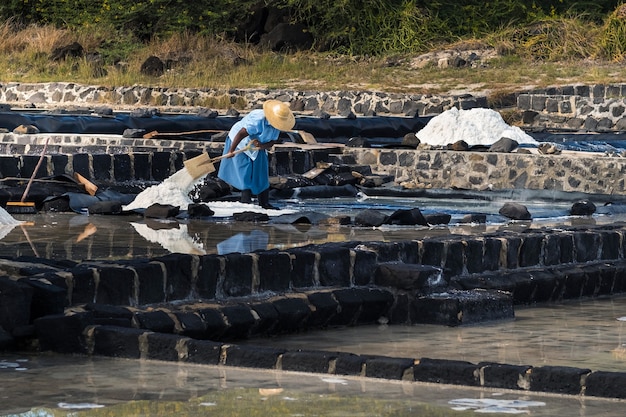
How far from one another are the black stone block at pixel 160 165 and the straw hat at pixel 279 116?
2.69 m

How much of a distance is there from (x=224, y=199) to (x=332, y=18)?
19685mm

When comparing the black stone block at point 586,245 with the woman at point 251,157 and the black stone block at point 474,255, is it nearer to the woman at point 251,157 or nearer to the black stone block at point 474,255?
the black stone block at point 474,255

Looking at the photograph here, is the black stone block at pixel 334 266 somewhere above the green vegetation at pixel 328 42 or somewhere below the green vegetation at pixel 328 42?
below

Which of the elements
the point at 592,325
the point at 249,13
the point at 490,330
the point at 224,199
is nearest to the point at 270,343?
the point at 490,330

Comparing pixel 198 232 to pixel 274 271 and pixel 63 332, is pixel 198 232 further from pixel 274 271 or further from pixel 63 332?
pixel 63 332

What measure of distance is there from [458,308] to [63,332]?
3128mm

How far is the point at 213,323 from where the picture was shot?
8773 mm

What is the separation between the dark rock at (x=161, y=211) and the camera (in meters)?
13.2

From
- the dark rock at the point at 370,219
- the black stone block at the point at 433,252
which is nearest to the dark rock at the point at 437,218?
the dark rock at the point at 370,219

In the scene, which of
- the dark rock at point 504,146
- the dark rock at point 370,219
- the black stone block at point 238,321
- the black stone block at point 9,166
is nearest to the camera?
the black stone block at point 238,321

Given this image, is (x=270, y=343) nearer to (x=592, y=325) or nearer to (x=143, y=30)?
(x=592, y=325)

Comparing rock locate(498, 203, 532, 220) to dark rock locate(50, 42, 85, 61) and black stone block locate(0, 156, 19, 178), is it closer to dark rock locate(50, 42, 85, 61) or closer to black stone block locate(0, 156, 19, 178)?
black stone block locate(0, 156, 19, 178)

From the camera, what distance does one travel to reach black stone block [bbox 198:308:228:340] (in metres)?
8.74

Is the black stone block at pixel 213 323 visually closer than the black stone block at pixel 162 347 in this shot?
No
